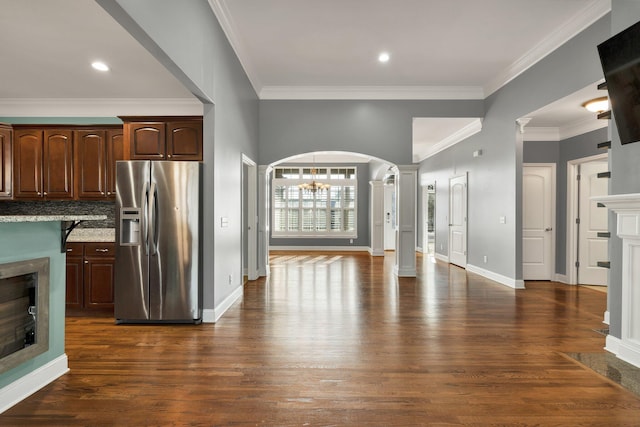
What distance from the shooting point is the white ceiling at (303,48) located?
3.69 m

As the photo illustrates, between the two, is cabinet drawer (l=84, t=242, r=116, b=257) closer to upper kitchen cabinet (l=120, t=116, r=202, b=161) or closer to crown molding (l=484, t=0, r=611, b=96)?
upper kitchen cabinet (l=120, t=116, r=202, b=161)

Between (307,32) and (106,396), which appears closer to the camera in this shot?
(106,396)

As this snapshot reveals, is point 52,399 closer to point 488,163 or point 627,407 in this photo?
point 627,407

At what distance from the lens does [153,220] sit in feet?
12.8

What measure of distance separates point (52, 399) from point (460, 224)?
780cm

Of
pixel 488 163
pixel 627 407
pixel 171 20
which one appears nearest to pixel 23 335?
pixel 171 20

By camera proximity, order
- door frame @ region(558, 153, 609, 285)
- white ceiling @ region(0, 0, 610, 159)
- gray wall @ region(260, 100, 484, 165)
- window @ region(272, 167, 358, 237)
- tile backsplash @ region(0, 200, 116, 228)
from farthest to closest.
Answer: window @ region(272, 167, 358, 237), gray wall @ region(260, 100, 484, 165), door frame @ region(558, 153, 609, 285), tile backsplash @ region(0, 200, 116, 228), white ceiling @ region(0, 0, 610, 159)

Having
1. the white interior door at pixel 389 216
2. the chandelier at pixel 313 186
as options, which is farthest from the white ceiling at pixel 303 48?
the white interior door at pixel 389 216

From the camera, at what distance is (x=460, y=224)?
8.26 meters

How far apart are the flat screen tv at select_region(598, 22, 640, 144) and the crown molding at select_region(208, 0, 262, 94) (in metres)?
3.76

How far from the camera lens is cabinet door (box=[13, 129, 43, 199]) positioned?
16.2 ft

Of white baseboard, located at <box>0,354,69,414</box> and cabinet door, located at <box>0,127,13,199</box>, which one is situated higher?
cabinet door, located at <box>0,127,13,199</box>

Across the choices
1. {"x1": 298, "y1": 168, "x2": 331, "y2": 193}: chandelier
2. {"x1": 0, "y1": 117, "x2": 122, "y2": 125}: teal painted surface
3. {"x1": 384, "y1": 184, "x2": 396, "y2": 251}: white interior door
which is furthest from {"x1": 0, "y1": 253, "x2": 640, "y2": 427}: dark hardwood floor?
{"x1": 384, "y1": 184, "x2": 396, "y2": 251}: white interior door

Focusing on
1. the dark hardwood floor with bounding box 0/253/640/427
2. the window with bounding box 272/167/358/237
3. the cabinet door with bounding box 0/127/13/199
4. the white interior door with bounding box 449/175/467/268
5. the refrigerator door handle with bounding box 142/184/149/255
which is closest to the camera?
the dark hardwood floor with bounding box 0/253/640/427
